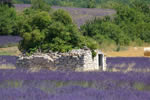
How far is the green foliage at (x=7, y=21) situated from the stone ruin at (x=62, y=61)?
19.0m

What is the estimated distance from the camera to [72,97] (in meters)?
8.24

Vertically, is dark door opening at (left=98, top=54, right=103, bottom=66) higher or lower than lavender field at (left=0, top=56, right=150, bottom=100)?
lower

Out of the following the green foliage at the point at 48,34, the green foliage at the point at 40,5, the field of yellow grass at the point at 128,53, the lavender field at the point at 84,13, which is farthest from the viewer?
the lavender field at the point at 84,13

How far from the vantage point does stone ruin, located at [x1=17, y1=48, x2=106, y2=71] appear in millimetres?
16875

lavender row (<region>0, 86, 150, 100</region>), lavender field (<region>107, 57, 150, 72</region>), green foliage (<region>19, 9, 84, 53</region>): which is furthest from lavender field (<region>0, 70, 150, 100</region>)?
lavender field (<region>107, 57, 150, 72</region>)

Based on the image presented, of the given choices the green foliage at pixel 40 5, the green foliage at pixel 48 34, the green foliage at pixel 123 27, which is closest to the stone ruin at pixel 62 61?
the green foliage at pixel 48 34

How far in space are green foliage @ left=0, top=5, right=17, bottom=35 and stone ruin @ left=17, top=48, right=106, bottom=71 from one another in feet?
62.4

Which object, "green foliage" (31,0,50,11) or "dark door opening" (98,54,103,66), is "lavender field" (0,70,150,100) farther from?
"green foliage" (31,0,50,11)

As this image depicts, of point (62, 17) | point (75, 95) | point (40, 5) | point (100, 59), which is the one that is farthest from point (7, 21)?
point (75, 95)

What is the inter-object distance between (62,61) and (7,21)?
19914 millimetres

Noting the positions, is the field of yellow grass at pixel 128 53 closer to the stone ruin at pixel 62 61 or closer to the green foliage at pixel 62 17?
the green foliage at pixel 62 17

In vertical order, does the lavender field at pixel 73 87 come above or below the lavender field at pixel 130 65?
above

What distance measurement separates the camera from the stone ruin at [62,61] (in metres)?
16.9

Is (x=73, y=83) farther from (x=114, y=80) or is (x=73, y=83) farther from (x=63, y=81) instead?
(x=114, y=80)
